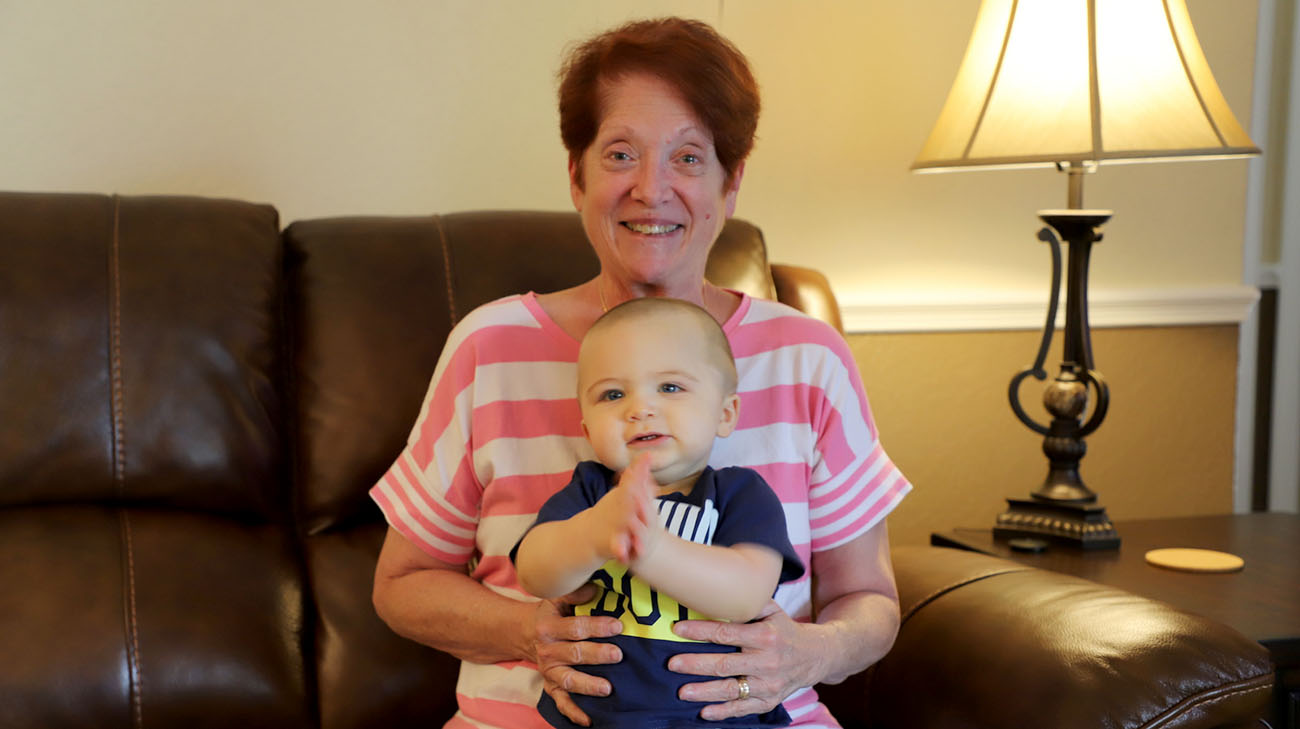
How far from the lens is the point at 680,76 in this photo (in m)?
1.38

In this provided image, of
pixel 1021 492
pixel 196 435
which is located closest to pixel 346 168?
pixel 196 435

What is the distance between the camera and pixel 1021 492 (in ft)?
8.11

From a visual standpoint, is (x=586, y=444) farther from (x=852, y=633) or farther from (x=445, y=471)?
(x=852, y=633)

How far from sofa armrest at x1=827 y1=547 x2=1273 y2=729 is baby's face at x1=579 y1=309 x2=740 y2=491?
504mm

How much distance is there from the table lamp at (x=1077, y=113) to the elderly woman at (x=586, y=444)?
63 cm

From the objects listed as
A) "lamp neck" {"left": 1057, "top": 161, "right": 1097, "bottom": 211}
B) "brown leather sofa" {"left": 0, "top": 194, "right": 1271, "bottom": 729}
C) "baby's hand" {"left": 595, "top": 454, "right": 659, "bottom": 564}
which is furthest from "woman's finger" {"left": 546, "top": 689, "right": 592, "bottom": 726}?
"lamp neck" {"left": 1057, "top": 161, "right": 1097, "bottom": 211}

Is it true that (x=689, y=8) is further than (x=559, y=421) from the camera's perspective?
Yes

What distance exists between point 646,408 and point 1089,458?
172 cm

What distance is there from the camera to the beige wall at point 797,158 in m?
1.96

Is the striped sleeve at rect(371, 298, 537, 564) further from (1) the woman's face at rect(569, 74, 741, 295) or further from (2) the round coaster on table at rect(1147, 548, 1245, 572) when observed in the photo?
(2) the round coaster on table at rect(1147, 548, 1245, 572)

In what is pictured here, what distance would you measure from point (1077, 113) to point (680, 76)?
0.79m

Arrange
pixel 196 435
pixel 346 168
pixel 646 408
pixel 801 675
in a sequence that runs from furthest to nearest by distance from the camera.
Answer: pixel 346 168 → pixel 196 435 → pixel 801 675 → pixel 646 408

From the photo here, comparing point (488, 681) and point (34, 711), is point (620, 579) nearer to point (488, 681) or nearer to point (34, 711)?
point (488, 681)

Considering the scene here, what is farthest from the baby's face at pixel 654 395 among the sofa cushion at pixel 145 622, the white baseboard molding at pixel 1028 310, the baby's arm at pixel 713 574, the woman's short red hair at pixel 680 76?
the white baseboard molding at pixel 1028 310
